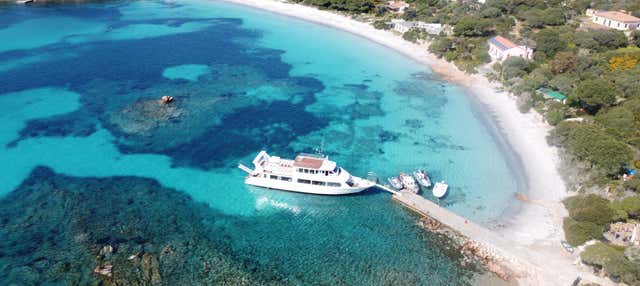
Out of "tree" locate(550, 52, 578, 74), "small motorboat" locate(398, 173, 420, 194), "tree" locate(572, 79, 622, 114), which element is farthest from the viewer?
"tree" locate(550, 52, 578, 74)

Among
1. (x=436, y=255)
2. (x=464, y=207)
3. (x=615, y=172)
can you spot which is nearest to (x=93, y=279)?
(x=436, y=255)

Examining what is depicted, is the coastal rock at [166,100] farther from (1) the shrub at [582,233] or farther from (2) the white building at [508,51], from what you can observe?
(2) the white building at [508,51]

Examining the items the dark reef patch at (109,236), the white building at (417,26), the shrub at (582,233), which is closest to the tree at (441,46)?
the white building at (417,26)

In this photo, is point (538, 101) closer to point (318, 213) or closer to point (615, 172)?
point (615, 172)

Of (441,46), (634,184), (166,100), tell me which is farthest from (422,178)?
(441,46)

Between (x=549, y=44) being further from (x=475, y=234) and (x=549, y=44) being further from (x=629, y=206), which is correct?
(x=475, y=234)

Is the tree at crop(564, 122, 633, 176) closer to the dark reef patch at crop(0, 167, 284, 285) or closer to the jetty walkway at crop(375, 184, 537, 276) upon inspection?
the jetty walkway at crop(375, 184, 537, 276)

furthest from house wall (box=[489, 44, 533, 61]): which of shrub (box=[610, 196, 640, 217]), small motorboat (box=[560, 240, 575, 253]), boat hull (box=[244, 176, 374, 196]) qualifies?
boat hull (box=[244, 176, 374, 196])
